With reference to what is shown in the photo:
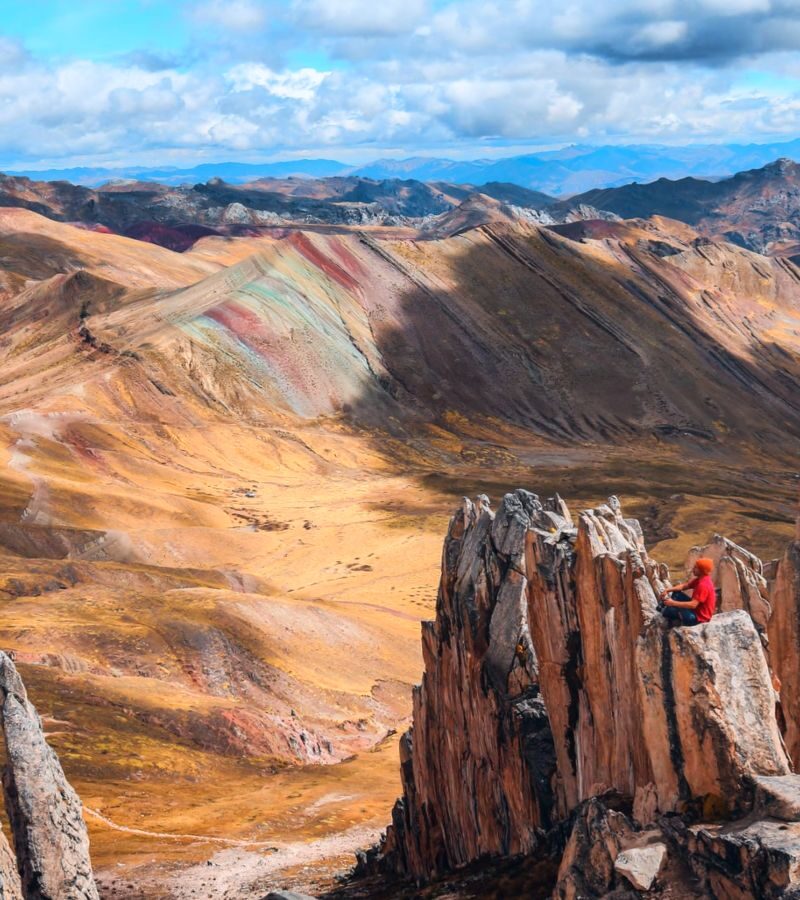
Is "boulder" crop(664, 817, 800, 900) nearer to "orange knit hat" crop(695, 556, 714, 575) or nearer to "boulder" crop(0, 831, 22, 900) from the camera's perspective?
"orange knit hat" crop(695, 556, 714, 575)

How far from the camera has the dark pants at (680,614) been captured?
14.1 meters

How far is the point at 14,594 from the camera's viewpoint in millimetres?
42656

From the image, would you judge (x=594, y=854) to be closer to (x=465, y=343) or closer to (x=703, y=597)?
(x=703, y=597)

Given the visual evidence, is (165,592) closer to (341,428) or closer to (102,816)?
(102,816)

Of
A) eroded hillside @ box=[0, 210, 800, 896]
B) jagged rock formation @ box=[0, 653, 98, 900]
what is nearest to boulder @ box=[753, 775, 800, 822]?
jagged rock formation @ box=[0, 653, 98, 900]

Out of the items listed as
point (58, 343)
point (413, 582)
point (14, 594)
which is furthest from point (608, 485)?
point (58, 343)

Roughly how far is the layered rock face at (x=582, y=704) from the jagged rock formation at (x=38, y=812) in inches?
264

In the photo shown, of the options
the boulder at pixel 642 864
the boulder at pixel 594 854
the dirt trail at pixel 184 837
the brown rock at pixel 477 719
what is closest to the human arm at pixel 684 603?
the boulder at pixel 594 854

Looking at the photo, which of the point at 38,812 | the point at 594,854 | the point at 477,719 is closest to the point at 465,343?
the point at 477,719

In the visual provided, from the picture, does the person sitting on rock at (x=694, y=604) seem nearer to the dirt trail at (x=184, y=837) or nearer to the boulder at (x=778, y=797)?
the boulder at (x=778, y=797)

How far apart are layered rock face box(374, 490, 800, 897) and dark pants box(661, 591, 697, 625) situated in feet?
0.97

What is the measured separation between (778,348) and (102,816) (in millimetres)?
121137

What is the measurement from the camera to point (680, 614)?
14.2 metres

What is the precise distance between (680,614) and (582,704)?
11.7ft
